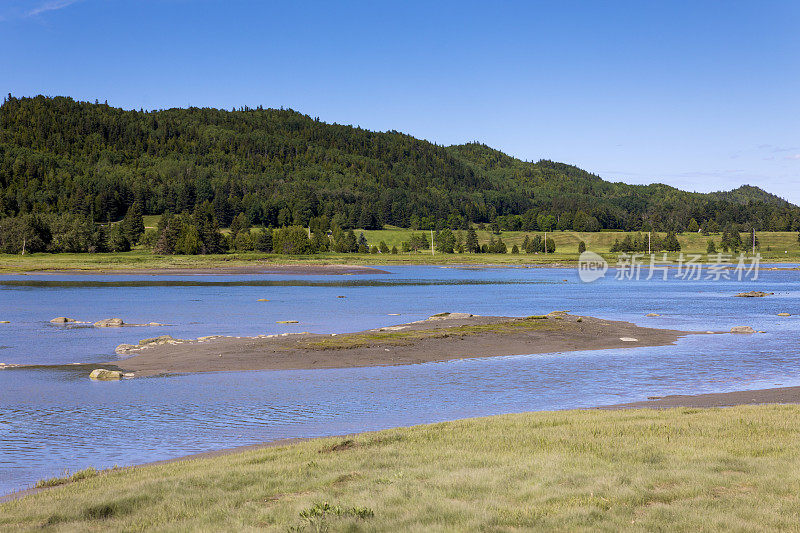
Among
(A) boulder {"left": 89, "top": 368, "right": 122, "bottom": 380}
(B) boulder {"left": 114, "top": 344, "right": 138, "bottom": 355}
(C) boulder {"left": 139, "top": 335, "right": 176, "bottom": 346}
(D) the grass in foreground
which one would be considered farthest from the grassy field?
(D) the grass in foreground

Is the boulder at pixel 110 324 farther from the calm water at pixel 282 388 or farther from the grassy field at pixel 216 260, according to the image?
the grassy field at pixel 216 260

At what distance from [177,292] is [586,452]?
7655cm

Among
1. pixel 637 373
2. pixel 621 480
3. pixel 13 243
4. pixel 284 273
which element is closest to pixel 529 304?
pixel 637 373

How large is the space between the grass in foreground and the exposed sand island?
51.1 feet

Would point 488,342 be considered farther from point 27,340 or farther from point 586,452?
point 27,340

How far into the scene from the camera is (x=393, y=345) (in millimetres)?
33688

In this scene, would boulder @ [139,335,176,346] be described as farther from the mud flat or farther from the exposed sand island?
the mud flat

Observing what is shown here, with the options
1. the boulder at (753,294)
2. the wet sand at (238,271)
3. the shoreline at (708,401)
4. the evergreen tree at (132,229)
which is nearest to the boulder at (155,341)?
the shoreline at (708,401)

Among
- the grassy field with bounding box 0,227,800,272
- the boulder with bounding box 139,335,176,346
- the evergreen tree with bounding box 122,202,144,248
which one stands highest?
the evergreen tree with bounding box 122,202,144,248

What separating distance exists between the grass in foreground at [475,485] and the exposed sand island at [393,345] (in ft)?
51.1

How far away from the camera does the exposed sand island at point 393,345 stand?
29.7 metres

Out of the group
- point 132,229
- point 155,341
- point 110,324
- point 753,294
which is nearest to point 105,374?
point 155,341

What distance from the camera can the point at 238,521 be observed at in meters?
9.21

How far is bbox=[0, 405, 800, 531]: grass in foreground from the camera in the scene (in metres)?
8.97
